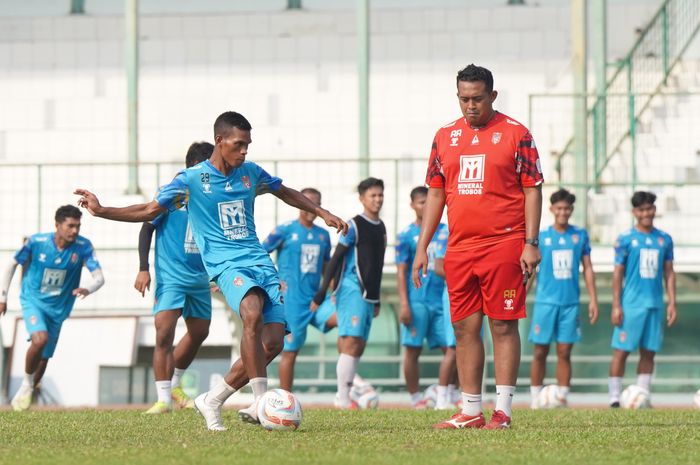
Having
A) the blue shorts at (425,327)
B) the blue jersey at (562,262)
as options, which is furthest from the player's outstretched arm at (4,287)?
the blue jersey at (562,262)

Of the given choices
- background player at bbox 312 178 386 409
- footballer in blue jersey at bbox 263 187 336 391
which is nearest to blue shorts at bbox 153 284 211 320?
background player at bbox 312 178 386 409

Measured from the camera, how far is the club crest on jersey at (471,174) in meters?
9.38

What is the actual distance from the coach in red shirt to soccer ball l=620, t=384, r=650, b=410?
6.37 metres

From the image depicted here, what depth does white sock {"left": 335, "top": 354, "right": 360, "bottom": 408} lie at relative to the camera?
1502 centimetres

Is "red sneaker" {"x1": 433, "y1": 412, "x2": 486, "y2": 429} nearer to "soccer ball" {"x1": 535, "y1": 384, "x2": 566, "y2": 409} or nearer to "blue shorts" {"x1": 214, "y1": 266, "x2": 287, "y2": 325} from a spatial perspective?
"blue shorts" {"x1": 214, "y1": 266, "x2": 287, "y2": 325}

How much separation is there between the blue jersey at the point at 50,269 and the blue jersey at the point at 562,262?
4889 mm

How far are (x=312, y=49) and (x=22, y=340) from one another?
8275mm

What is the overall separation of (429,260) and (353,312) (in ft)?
5.27

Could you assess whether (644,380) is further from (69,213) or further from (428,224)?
(428,224)

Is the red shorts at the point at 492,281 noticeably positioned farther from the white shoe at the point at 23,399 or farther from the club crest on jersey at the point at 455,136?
the white shoe at the point at 23,399

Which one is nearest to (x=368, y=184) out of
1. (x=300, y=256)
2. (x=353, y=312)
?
(x=353, y=312)

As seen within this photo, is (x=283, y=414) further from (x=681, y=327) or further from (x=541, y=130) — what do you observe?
(x=541, y=130)

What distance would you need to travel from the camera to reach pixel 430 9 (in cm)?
→ 2614

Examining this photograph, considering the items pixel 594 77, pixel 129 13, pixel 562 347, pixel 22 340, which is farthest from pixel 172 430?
pixel 594 77
